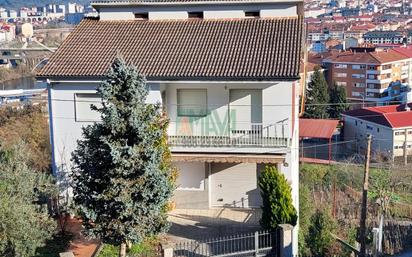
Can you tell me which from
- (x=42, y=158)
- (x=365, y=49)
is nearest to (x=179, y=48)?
(x=42, y=158)

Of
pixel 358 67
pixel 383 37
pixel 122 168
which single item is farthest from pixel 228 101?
pixel 383 37

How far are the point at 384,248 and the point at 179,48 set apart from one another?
1044 centimetres

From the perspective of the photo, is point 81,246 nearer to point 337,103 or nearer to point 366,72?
point 337,103

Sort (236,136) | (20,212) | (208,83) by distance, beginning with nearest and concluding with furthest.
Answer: (20,212)
(208,83)
(236,136)

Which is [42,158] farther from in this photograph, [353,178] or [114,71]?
[353,178]

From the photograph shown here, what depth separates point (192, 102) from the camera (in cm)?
1438

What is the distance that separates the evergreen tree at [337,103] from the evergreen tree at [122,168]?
44.6 meters

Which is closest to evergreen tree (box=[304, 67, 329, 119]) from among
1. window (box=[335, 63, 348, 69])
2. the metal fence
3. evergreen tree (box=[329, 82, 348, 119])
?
evergreen tree (box=[329, 82, 348, 119])

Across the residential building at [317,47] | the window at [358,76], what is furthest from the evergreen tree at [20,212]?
the residential building at [317,47]

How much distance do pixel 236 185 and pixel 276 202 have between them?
2.71 metres

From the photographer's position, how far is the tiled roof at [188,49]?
1363cm

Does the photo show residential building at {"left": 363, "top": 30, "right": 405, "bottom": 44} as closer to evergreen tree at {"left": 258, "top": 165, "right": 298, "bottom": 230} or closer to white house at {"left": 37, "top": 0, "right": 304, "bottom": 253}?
white house at {"left": 37, "top": 0, "right": 304, "bottom": 253}

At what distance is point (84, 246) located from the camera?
12.1m

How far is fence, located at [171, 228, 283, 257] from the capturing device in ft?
38.3
